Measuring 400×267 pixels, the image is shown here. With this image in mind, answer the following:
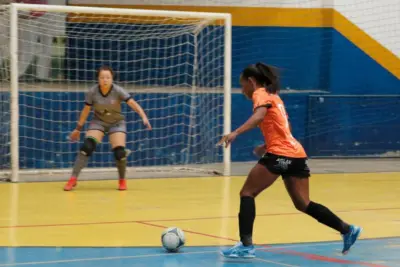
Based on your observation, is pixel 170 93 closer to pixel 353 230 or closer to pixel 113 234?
pixel 113 234

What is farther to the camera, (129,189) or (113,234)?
(129,189)

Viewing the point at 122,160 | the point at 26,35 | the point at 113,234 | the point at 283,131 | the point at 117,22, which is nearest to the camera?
the point at 283,131

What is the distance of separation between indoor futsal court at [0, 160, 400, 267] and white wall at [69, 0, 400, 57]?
5.85m

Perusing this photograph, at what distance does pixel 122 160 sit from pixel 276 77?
19.3 ft

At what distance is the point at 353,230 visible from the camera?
8703mm

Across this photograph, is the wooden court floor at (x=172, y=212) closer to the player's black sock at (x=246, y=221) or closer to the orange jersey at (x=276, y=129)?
the player's black sock at (x=246, y=221)

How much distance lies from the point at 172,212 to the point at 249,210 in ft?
11.5

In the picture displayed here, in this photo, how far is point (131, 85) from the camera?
19.5 m

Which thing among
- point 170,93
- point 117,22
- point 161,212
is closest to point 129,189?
point 161,212

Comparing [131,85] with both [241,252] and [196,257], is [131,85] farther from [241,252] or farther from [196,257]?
[241,252]

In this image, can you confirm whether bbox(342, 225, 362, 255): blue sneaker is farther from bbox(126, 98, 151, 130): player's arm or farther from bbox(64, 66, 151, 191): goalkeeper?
bbox(64, 66, 151, 191): goalkeeper

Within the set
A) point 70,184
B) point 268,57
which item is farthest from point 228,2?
point 70,184

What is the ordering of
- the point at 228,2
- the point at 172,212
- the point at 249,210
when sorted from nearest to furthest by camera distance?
the point at 249,210 → the point at 172,212 → the point at 228,2

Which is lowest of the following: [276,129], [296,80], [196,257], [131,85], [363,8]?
[196,257]
